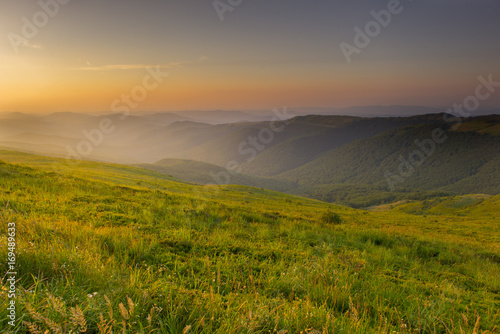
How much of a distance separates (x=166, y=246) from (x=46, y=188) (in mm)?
7362

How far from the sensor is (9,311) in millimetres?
1969

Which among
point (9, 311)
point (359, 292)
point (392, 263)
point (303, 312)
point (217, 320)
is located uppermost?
point (9, 311)

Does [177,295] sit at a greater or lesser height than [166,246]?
greater

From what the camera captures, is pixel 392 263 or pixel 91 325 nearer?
pixel 91 325

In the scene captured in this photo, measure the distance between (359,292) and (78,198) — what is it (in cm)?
964

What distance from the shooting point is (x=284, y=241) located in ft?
23.7

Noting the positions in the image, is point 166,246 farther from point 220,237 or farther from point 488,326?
point 488,326

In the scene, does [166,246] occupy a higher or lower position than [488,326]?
higher

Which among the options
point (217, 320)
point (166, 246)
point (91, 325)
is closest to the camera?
point (91, 325)

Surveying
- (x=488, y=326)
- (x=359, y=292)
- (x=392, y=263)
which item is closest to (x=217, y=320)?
(x=359, y=292)

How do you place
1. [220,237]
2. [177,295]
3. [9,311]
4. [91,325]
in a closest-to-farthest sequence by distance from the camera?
1. [9,311]
2. [91,325]
3. [177,295]
4. [220,237]

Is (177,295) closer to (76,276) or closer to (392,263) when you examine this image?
(76,276)

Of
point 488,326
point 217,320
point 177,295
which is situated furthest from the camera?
point 488,326

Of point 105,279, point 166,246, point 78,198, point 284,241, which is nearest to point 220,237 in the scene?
point 166,246
